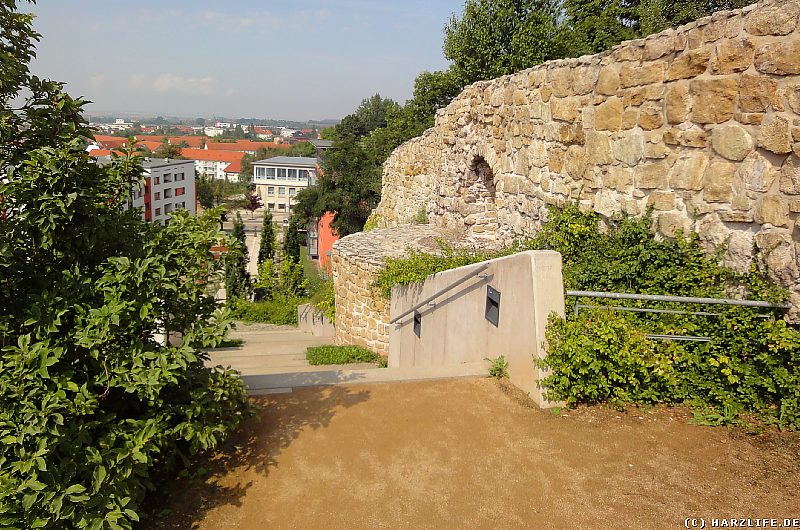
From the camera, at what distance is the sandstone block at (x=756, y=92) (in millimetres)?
4227

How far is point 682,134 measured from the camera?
5.03 m

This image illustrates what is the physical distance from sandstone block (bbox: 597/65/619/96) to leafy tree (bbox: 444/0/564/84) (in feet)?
44.3

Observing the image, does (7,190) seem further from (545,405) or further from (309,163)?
(309,163)

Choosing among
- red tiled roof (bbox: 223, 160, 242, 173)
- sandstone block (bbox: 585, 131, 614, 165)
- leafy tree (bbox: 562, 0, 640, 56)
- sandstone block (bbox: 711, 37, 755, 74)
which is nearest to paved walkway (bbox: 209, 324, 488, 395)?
sandstone block (bbox: 585, 131, 614, 165)

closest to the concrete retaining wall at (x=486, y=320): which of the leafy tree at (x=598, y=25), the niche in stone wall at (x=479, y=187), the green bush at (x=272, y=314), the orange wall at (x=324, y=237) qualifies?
the niche in stone wall at (x=479, y=187)

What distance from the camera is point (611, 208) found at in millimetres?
5977

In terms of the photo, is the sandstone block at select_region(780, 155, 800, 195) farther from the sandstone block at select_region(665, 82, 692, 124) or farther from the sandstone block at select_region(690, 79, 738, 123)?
the sandstone block at select_region(665, 82, 692, 124)

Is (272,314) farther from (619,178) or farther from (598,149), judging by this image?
(619,178)

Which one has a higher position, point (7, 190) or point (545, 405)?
point (7, 190)

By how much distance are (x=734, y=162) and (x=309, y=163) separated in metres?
69.5

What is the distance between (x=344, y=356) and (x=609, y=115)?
566 cm

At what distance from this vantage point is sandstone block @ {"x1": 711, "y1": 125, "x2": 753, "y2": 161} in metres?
4.45

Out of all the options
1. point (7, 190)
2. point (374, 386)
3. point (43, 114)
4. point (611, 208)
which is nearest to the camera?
point (7, 190)

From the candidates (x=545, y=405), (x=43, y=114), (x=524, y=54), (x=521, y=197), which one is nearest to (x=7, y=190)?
(x=43, y=114)
